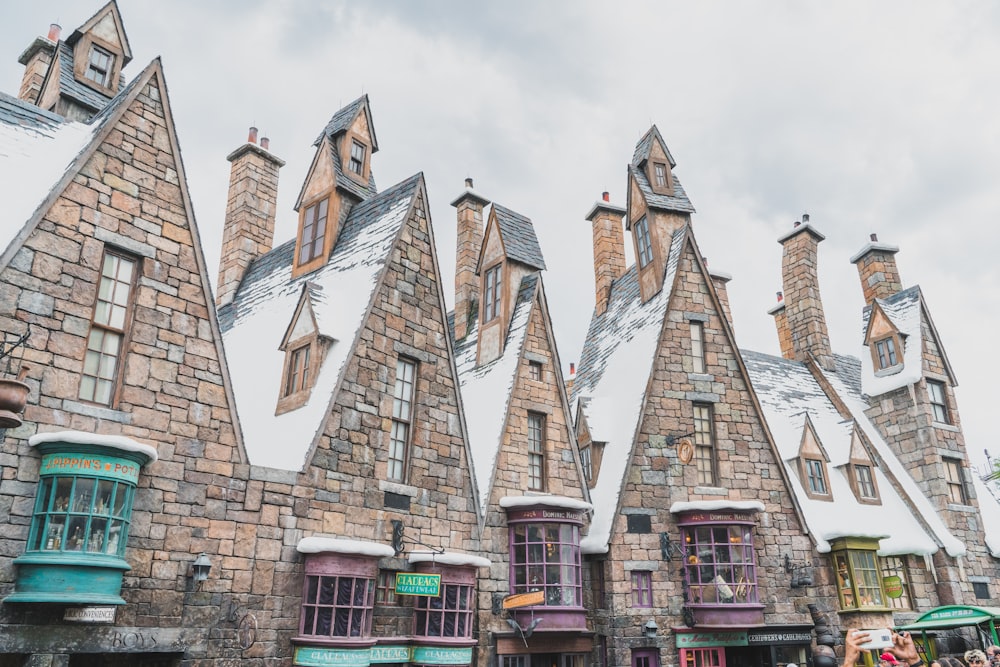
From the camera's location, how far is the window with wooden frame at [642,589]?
636 inches

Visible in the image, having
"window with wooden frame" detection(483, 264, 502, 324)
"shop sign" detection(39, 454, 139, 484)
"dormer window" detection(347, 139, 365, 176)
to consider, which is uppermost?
"dormer window" detection(347, 139, 365, 176)

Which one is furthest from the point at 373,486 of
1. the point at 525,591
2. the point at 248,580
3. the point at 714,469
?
the point at 714,469

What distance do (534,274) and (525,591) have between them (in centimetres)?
747

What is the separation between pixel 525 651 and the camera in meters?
14.4

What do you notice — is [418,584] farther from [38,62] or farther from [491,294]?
[38,62]

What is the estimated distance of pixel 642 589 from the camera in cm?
1631

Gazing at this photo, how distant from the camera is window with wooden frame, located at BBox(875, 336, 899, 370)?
78.0 feet

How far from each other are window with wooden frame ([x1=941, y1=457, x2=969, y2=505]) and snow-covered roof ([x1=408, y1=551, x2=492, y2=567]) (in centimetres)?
1516

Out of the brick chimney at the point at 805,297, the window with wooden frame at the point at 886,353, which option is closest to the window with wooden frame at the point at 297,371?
the brick chimney at the point at 805,297

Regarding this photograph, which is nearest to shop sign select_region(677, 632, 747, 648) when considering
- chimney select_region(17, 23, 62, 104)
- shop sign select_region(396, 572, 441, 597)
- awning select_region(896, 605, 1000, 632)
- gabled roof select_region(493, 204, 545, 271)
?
awning select_region(896, 605, 1000, 632)

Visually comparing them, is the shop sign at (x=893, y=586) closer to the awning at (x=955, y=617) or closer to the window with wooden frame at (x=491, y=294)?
the awning at (x=955, y=617)

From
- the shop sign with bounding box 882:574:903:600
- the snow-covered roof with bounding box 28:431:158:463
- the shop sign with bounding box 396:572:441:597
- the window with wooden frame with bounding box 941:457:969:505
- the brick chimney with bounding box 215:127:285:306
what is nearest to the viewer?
the snow-covered roof with bounding box 28:431:158:463

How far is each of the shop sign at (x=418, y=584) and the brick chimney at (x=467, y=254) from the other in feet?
27.6

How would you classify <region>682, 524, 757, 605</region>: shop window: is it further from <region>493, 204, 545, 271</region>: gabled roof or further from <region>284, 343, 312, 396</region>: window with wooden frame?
<region>284, 343, 312, 396</region>: window with wooden frame
